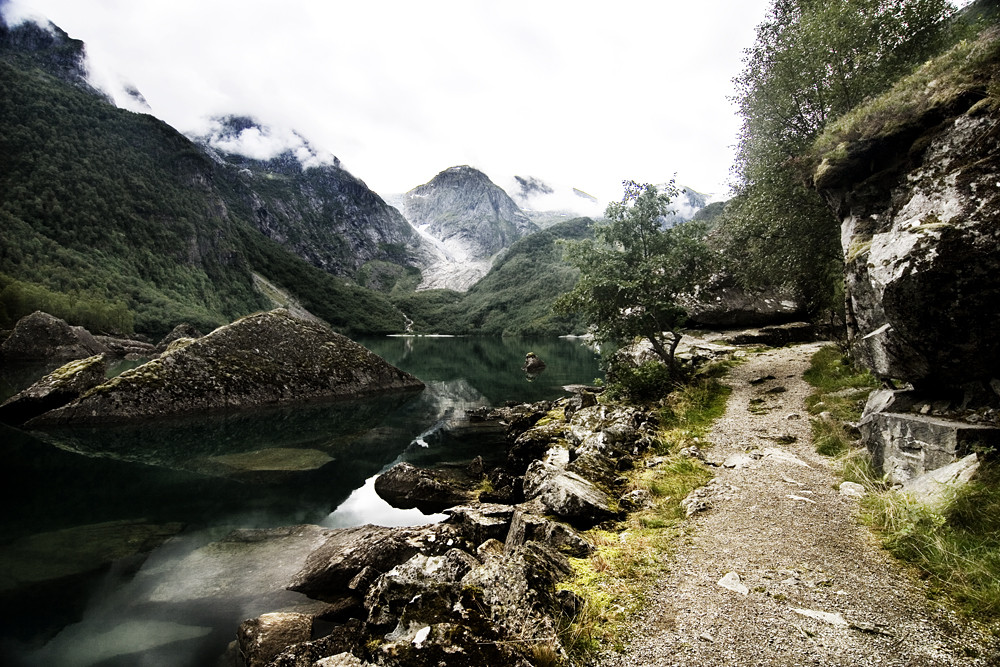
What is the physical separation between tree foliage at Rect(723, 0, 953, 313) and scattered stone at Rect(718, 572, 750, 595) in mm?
16462

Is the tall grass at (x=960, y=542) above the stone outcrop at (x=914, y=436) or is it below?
below

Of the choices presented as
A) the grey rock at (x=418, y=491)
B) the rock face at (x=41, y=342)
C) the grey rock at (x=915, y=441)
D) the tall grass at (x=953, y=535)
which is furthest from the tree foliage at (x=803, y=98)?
the rock face at (x=41, y=342)

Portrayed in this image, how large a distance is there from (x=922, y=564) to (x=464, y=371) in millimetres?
49810

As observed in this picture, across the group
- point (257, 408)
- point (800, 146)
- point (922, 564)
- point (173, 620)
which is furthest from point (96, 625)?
point (800, 146)

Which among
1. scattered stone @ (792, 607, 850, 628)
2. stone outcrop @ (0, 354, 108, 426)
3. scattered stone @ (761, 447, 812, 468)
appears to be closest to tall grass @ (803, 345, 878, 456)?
scattered stone @ (761, 447, 812, 468)

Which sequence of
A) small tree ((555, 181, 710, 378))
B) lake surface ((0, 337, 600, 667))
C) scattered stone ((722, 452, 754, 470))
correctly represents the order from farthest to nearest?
1. small tree ((555, 181, 710, 378))
2. scattered stone ((722, 452, 754, 470))
3. lake surface ((0, 337, 600, 667))

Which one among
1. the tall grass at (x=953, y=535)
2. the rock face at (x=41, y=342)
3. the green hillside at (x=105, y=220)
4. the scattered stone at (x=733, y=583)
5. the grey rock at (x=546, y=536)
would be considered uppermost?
the green hillside at (x=105, y=220)

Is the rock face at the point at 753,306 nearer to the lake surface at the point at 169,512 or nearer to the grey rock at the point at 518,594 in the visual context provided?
the lake surface at the point at 169,512

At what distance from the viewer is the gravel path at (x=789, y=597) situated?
4.01 m

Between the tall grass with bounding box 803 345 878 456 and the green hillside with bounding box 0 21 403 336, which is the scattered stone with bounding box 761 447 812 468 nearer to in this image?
the tall grass with bounding box 803 345 878 456

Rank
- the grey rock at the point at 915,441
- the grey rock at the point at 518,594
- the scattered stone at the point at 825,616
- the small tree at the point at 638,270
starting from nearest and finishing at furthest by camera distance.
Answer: the scattered stone at the point at 825,616
the grey rock at the point at 518,594
the grey rock at the point at 915,441
the small tree at the point at 638,270

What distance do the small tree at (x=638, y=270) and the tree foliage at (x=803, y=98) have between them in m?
3.43

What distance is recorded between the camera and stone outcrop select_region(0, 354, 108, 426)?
20.8m

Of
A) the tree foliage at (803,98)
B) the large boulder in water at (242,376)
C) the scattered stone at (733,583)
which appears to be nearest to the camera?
the scattered stone at (733,583)
